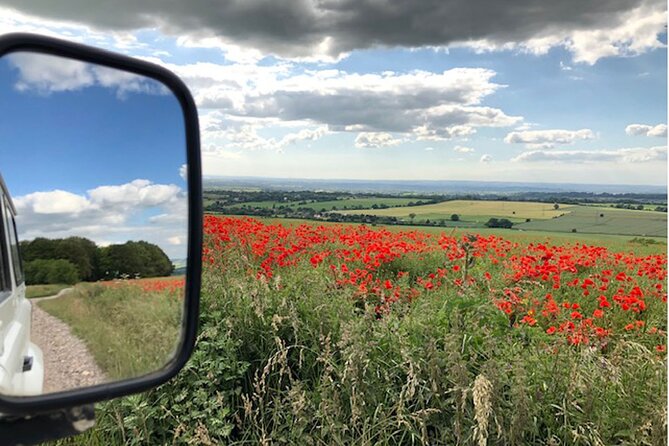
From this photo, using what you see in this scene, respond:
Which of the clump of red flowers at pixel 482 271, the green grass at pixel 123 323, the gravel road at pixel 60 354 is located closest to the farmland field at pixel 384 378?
the clump of red flowers at pixel 482 271

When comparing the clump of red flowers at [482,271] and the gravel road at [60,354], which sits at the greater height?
the gravel road at [60,354]

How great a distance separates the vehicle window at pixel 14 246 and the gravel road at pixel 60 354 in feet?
0.16

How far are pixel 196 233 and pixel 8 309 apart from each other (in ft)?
1.02

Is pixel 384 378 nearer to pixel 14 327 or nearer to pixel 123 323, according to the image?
pixel 123 323

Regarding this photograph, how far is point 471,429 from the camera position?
2721 millimetres

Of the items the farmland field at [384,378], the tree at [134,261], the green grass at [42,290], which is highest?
the tree at [134,261]

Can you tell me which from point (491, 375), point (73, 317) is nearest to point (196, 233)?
point (73, 317)

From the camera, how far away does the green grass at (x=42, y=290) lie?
86cm

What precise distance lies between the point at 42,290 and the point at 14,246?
0.08 m

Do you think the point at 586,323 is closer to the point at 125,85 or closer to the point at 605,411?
the point at 605,411

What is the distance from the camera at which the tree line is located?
842 mm

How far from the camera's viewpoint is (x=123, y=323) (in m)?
1.08

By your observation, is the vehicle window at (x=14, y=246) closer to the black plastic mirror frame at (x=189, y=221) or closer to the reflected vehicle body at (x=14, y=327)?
the reflected vehicle body at (x=14, y=327)

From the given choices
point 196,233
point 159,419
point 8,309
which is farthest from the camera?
point 159,419
